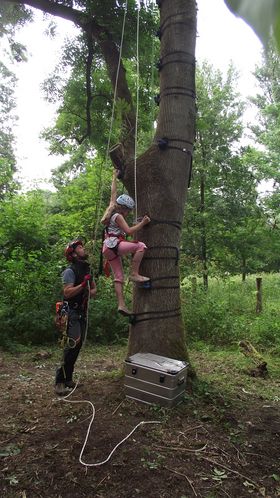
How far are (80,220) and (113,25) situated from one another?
5.53 meters

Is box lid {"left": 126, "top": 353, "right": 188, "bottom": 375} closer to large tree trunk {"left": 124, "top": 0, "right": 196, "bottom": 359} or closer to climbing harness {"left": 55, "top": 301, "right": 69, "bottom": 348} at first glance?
large tree trunk {"left": 124, "top": 0, "right": 196, "bottom": 359}

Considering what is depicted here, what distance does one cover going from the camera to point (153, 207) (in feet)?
12.5

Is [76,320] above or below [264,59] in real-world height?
below

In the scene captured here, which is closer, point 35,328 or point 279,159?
point 35,328

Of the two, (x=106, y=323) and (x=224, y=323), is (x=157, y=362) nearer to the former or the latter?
(x=224, y=323)

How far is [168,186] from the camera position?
386 centimetres

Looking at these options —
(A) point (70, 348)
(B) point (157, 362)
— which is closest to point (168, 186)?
(B) point (157, 362)

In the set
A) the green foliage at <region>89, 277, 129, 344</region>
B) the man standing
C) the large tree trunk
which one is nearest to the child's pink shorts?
the large tree trunk

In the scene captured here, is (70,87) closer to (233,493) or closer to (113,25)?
(113,25)

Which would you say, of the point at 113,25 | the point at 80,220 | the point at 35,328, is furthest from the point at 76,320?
the point at 80,220

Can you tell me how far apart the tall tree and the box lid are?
0.50 feet

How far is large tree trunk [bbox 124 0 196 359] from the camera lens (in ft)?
12.2

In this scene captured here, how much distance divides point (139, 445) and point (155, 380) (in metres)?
0.57

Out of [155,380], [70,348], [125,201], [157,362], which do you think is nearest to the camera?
[155,380]
